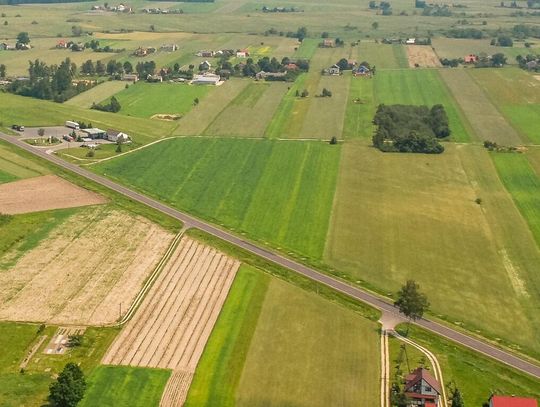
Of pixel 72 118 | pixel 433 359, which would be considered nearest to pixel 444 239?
pixel 433 359

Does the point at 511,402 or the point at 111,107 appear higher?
the point at 511,402

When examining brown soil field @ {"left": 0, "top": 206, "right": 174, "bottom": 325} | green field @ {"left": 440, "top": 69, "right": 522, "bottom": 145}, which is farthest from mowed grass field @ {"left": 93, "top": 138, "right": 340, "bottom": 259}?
green field @ {"left": 440, "top": 69, "right": 522, "bottom": 145}

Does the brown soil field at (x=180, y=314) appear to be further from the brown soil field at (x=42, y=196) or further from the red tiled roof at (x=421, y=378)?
the brown soil field at (x=42, y=196)

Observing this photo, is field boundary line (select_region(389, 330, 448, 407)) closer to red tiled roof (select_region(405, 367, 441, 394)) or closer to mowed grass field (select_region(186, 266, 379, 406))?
red tiled roof (select_region(405, 367, 441, 394))

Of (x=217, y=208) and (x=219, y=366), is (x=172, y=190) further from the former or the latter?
(x=219, y=366)

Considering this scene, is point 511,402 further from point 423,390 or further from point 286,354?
point 286,354

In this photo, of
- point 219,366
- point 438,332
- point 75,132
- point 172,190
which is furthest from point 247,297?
point 75,132

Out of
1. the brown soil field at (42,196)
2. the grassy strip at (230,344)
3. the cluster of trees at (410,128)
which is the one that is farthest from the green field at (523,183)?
the brown soil field at (42,196)
